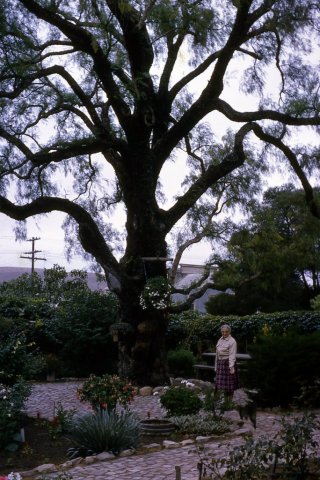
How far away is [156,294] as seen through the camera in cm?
1709

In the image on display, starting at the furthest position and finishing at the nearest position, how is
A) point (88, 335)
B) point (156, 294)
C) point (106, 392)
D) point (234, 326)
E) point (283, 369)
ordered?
point (234, 326) → point (88, 335) → point (156, 294) → point (283, 369) → point (106, 392)

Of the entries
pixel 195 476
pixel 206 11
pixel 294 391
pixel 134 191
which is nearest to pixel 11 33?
pixel 206 11

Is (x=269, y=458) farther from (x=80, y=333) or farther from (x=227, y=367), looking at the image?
(x=80, y=333)

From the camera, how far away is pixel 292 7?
43.4ft

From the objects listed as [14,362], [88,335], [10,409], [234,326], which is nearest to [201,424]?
[10,409]

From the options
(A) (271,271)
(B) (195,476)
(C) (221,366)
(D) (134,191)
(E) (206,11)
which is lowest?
(B) (195,476)

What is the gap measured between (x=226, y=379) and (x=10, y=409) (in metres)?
5.33

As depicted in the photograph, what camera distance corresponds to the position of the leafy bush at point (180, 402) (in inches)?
457

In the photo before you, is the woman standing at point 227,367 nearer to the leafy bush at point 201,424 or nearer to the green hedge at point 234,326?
the leafy bush at point 201,424

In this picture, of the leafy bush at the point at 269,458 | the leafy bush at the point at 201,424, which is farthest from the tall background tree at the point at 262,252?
the leafy bush at the point at 269,458

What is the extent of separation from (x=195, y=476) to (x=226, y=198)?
45.8 feet

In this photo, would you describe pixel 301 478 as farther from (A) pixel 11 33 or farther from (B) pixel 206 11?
(A) pixel 11 33

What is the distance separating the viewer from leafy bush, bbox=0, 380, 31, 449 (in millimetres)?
9531

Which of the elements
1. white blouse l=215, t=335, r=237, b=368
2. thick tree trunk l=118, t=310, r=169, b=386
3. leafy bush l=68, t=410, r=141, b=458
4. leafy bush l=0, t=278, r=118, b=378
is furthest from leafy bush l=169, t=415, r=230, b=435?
leafy bush l=0, t=278, r=118, b=378
